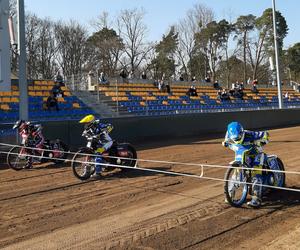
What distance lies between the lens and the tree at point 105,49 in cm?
6694

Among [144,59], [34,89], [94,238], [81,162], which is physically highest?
[144,59]

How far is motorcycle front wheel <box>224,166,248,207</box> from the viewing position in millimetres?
7887

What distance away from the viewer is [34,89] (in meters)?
26.7

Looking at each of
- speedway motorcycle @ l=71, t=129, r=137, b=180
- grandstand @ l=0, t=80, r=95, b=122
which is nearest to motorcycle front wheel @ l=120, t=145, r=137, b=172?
speedway motorcycle @ l=71, t=129, r=137, b=180

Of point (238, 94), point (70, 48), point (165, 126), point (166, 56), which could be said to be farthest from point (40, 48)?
point (165, 126)

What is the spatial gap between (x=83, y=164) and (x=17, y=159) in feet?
10.1

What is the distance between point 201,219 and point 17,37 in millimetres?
10400

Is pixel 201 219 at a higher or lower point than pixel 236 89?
lower

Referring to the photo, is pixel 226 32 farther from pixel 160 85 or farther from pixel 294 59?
pixel 160 85

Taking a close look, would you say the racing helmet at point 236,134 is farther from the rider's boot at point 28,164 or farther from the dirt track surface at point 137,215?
the rider's boot at point 28,164

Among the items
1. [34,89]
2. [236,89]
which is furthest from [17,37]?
[236,89]

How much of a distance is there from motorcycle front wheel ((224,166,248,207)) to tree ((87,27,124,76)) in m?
59.4

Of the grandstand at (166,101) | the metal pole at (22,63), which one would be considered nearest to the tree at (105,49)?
the grandstand at (166,101)

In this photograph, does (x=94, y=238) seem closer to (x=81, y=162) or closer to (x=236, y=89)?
(x=81, y=162)
